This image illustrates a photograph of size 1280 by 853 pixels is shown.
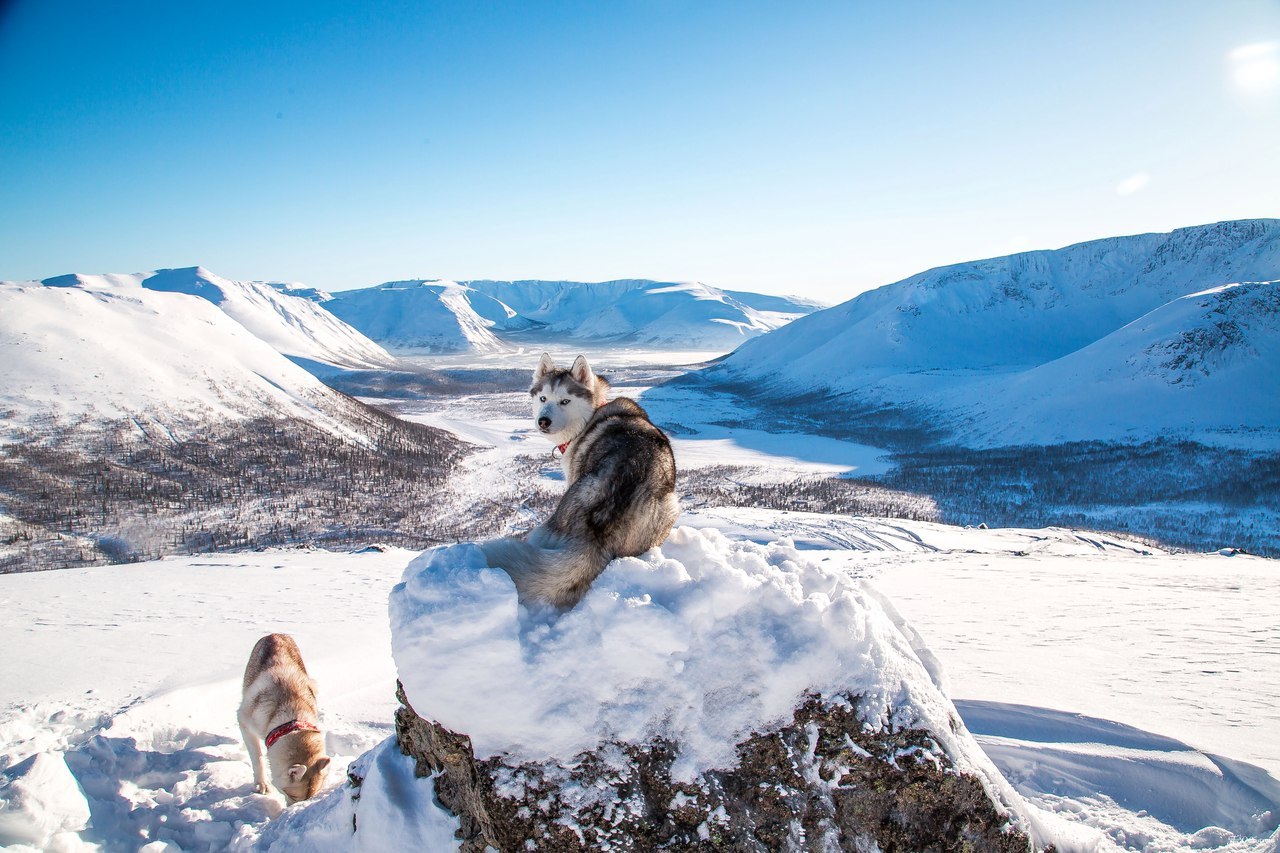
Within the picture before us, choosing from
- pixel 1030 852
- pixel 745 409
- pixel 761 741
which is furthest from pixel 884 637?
pixel 745 409

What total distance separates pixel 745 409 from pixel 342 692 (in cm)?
9020

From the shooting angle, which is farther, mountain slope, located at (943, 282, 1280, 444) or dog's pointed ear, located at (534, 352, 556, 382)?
mountain slope, located at (943, 282, 1280, 444)

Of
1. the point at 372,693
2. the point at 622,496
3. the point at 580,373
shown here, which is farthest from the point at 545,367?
the point at 372,693

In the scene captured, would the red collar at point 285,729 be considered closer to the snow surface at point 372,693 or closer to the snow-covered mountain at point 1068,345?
the snow surface at point 372,693

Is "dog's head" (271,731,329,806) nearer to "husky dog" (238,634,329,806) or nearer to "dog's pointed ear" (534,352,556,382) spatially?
"husky dog" (238,634,329,806)

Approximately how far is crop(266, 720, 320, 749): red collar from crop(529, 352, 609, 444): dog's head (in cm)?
391

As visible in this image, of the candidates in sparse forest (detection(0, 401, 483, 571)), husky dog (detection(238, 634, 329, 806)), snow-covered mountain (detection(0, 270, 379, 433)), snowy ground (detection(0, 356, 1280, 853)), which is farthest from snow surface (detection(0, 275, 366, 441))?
husky dog (detection(238, 634, 329, 806))

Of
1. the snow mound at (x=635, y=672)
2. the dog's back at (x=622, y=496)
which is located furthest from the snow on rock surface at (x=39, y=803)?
the dog's back at (x=622, y=496)

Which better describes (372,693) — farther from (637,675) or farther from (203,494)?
(203,494)

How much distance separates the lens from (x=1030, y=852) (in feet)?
12.2

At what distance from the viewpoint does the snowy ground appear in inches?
213

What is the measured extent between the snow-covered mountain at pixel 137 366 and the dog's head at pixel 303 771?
47.6m

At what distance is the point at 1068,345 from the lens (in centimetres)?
11738

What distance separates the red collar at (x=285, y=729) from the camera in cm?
609
